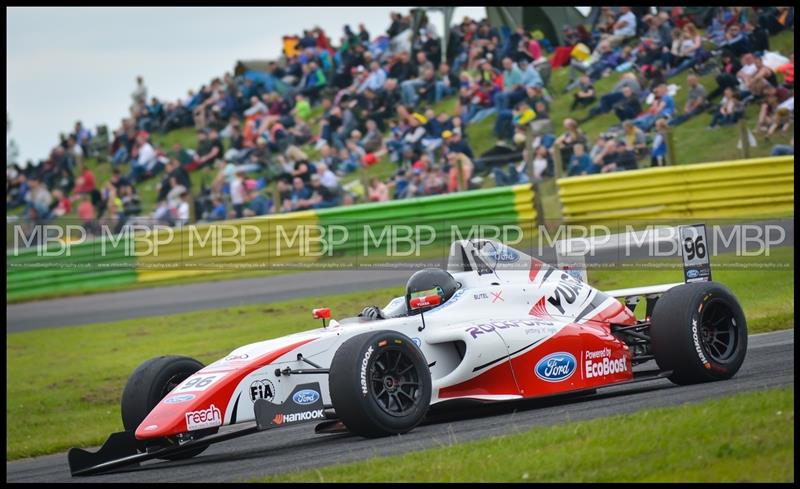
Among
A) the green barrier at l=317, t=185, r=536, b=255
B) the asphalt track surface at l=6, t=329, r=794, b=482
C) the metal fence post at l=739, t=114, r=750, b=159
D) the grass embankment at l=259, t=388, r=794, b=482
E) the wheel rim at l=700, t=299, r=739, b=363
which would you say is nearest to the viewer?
the grass embankment at l=259, t=388, r=794, b=482

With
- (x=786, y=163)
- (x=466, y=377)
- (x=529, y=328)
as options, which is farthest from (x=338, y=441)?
(x=786, y=163)

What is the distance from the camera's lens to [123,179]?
29922 millimetres

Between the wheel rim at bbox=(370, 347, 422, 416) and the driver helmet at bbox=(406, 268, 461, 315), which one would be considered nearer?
the wheel rim at bbox=(370, 347, 422, 416)

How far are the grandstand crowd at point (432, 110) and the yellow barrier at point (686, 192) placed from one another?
1.39 feet

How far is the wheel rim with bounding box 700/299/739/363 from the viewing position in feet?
34.1

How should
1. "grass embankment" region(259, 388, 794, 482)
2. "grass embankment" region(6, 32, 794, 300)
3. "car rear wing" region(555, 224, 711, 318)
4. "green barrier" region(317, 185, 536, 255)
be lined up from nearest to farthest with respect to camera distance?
"grass embankment" region(259, 388, 794, 482), "car rear wing" region(555, 224, 711, 318), "grass embankment" region(6, 32, 794, 300), "green barrier" region(317, 185, 536, 255)

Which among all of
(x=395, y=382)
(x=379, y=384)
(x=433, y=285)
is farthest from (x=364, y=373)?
(x=433, y=285)

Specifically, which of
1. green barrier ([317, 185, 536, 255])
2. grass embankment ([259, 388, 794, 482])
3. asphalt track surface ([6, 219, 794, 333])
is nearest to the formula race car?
grass embankment ([259, 388, 794, 482])

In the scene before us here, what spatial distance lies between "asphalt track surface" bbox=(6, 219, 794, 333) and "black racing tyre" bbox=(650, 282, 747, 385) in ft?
24.9

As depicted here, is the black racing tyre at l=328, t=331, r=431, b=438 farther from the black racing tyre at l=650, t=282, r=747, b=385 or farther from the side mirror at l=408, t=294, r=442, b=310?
the black racing tyre at l=650, t=282, r=747, b=385

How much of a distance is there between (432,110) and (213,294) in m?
6.54

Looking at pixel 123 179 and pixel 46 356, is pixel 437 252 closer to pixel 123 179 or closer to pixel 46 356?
pixel 46 356

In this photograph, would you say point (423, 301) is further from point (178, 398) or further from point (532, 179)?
point (532, 179)
